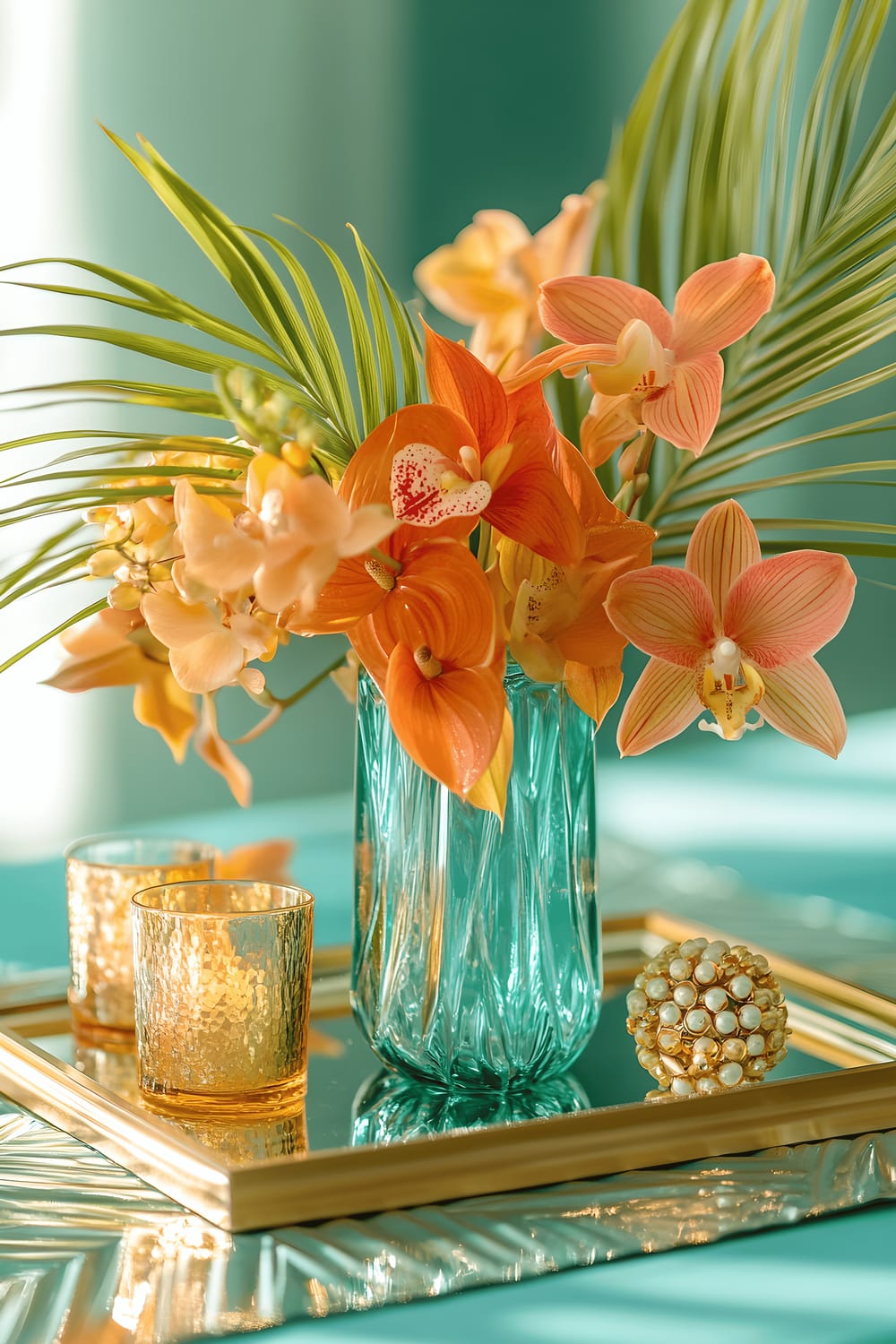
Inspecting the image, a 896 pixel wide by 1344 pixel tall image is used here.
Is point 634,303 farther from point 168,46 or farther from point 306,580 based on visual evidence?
point 168,46

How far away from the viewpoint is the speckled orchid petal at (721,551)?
0.56m

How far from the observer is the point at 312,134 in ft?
7.84

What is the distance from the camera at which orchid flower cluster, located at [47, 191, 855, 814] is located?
1.69 ft

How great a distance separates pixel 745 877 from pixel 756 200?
1.72 feet

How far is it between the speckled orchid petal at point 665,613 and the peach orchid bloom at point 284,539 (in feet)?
0.37

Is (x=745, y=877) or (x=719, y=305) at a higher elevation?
(x=719, y=305)

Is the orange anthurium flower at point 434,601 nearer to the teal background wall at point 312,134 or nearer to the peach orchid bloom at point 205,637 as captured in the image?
the peach orchid bloom at point 205,637

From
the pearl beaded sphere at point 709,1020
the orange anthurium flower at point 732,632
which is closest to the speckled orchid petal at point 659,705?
the orange anthurium flower at point 732,632

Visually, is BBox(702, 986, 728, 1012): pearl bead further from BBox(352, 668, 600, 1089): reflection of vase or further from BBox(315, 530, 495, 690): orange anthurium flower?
BBox(315, 530, 495, 690): orange anthurium flower

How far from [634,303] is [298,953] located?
0.26 metres

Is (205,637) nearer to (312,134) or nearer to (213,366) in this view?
(213,366)

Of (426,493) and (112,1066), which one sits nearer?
(426,493)

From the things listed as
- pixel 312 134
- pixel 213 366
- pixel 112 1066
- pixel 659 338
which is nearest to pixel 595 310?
pixel 659 338

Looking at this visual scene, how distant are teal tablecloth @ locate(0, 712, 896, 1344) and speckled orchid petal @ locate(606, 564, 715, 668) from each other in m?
0.19
